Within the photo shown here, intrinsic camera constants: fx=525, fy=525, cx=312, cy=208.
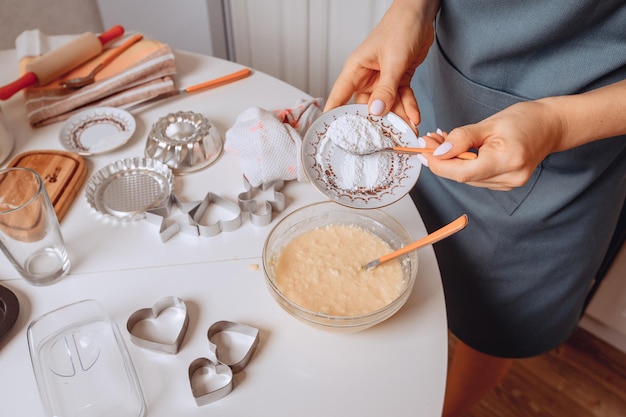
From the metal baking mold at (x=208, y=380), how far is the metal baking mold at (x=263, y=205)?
28 centimetres

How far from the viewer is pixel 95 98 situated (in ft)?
3.96

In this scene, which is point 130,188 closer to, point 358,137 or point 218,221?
point 218,221

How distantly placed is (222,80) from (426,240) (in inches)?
28.4

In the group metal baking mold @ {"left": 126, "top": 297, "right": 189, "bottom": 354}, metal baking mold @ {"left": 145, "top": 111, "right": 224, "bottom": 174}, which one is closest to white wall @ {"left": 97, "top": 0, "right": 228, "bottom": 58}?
metal baking mold @ {"left": 145, "top": 111, "right": 224, "bottom": 174}

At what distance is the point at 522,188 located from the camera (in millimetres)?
961

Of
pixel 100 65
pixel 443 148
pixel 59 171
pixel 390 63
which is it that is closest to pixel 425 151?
pixel 443 148

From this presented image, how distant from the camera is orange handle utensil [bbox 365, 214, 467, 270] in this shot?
0.77m

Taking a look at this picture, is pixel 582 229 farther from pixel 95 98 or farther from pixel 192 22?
pixel 192 22

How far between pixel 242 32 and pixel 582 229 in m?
1.45

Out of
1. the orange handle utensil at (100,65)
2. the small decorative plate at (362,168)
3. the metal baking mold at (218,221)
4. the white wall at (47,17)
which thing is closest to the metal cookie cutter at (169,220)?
the metal baking mold at (218,221)

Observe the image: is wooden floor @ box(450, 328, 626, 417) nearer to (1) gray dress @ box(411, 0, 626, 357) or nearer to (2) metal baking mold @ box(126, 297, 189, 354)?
(1) gray dress @ box(411, 0, 626, 357)

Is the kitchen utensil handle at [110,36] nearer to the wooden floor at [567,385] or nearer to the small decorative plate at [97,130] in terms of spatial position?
the small decorative plate at [97,130]

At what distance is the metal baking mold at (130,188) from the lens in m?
0.99

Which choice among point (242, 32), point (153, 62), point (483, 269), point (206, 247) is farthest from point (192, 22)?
point (483, 269)
